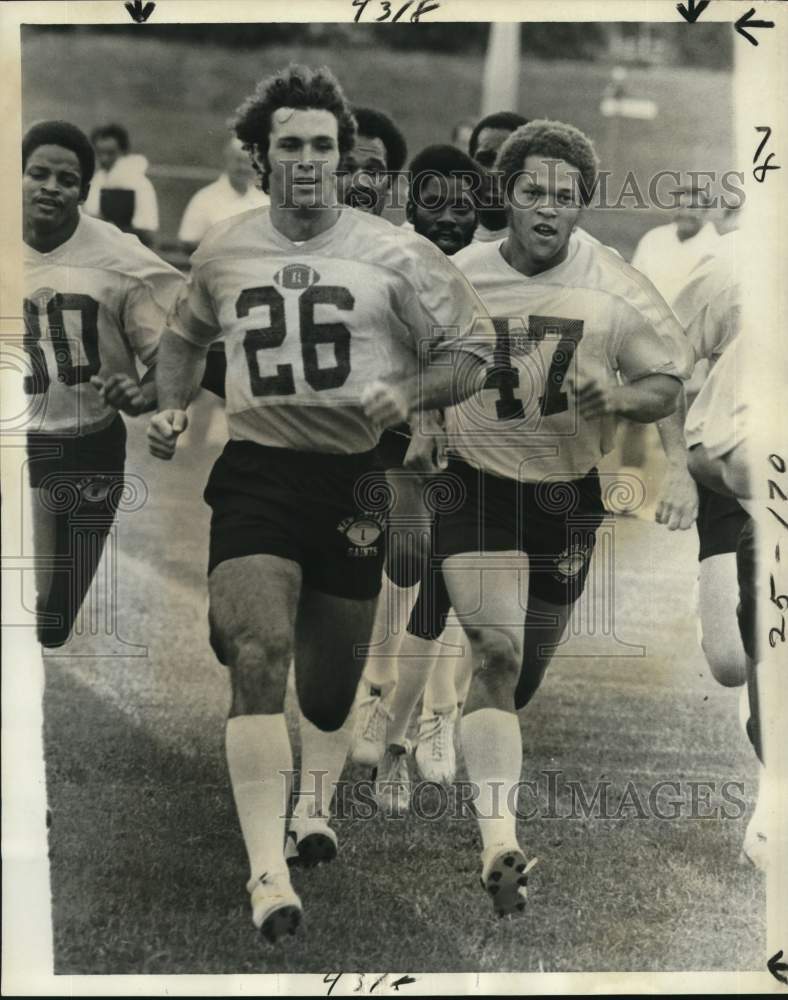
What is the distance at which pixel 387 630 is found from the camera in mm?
4027

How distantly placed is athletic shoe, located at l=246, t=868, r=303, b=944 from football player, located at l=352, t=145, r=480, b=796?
1.13ft

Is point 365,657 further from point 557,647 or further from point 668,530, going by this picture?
point 668,530

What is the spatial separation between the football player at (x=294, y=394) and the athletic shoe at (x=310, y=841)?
0.09 metres

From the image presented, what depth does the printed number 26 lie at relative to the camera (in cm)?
388

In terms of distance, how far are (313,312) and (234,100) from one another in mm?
603

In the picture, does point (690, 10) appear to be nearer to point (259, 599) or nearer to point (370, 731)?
point (259, 599)

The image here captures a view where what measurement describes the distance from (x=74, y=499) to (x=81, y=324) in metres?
0.45

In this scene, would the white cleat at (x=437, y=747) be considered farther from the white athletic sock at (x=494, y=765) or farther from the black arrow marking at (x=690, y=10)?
the black arrow marking at (x=690, y=10)

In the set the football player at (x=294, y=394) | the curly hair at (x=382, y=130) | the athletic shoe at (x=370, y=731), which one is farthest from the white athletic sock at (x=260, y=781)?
the curly hair at (x=382, y=130)

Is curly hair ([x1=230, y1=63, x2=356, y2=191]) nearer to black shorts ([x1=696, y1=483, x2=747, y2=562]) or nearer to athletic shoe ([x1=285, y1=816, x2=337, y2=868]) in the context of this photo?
black shorts ([x1=696, y1=483, x2=747, y2=562])

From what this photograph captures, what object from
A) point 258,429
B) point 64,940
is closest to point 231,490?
point 258,429

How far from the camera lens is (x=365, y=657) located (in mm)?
4016

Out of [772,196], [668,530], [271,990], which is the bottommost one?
[271,990]

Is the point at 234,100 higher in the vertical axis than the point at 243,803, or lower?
higher
